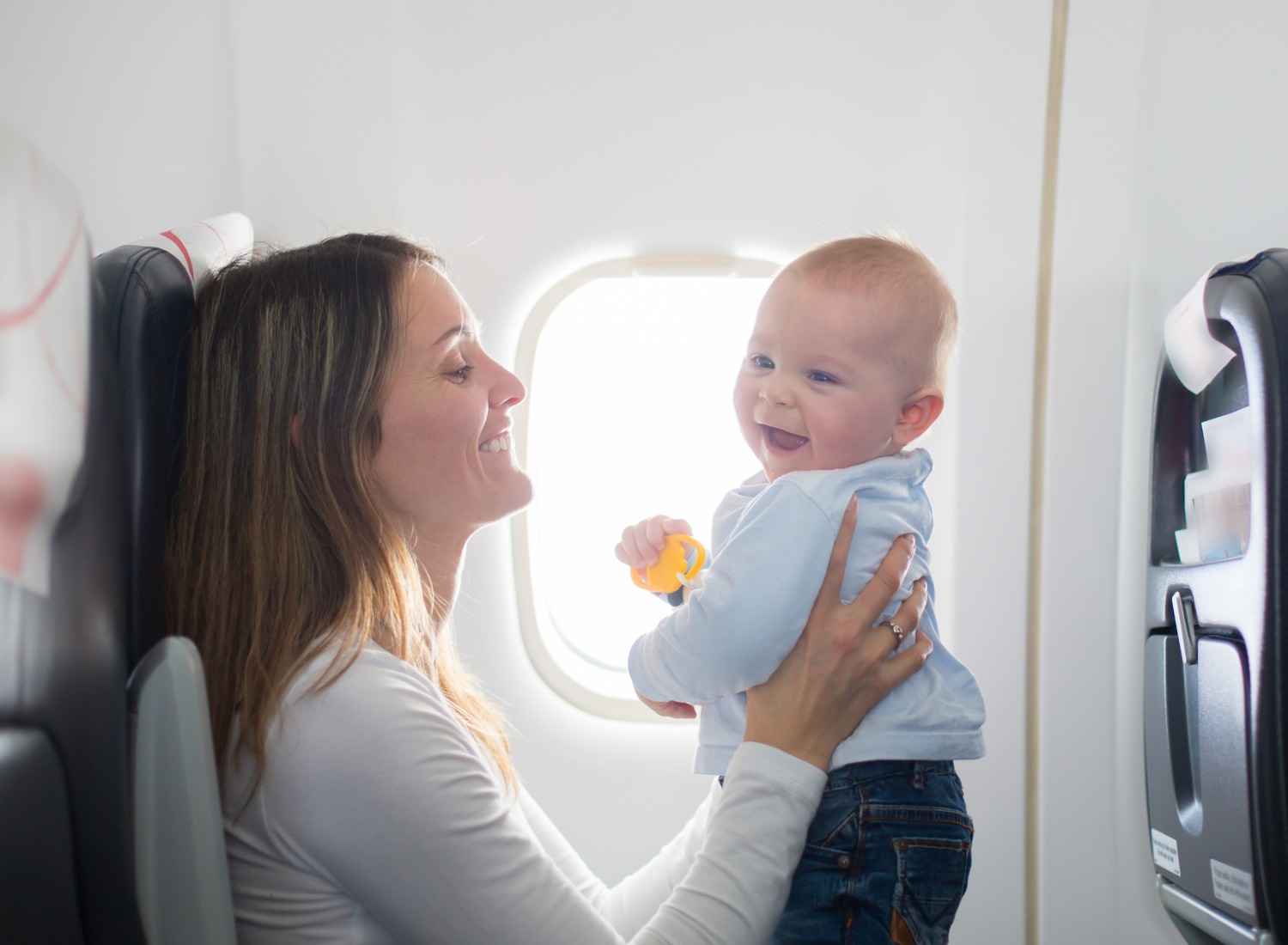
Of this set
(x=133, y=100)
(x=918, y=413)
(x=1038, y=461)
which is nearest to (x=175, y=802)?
(x=918, y=413)

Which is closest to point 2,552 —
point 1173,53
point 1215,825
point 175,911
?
point 175,911

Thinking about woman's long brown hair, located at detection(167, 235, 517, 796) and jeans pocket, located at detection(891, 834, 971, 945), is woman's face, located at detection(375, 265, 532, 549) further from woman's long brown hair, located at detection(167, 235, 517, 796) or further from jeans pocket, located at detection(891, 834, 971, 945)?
jeans pocket, located at detection(891, 834, 971, 945)

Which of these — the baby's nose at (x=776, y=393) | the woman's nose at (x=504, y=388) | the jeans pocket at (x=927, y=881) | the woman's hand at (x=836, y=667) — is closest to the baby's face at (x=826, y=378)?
the baby's nose at (x=776, y=393)

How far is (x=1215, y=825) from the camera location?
4.22 ft

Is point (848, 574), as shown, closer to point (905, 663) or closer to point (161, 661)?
point (905, 663)

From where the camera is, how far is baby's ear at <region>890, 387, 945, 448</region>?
46.8 inches

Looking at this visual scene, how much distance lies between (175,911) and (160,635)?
28 cm

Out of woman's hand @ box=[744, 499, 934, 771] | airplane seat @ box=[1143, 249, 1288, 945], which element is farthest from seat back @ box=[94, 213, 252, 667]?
airplane seat @ box=[1143, 249, 1288, 945]

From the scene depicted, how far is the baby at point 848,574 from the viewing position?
1.08 metres

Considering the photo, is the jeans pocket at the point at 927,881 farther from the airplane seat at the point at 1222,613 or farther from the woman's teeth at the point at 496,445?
the woman's teeth at the point at 496,445

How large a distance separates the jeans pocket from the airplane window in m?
0.84

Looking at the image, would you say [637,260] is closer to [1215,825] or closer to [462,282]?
[462,282]

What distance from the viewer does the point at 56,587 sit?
0.58 metres

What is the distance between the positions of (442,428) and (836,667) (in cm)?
A: 63
